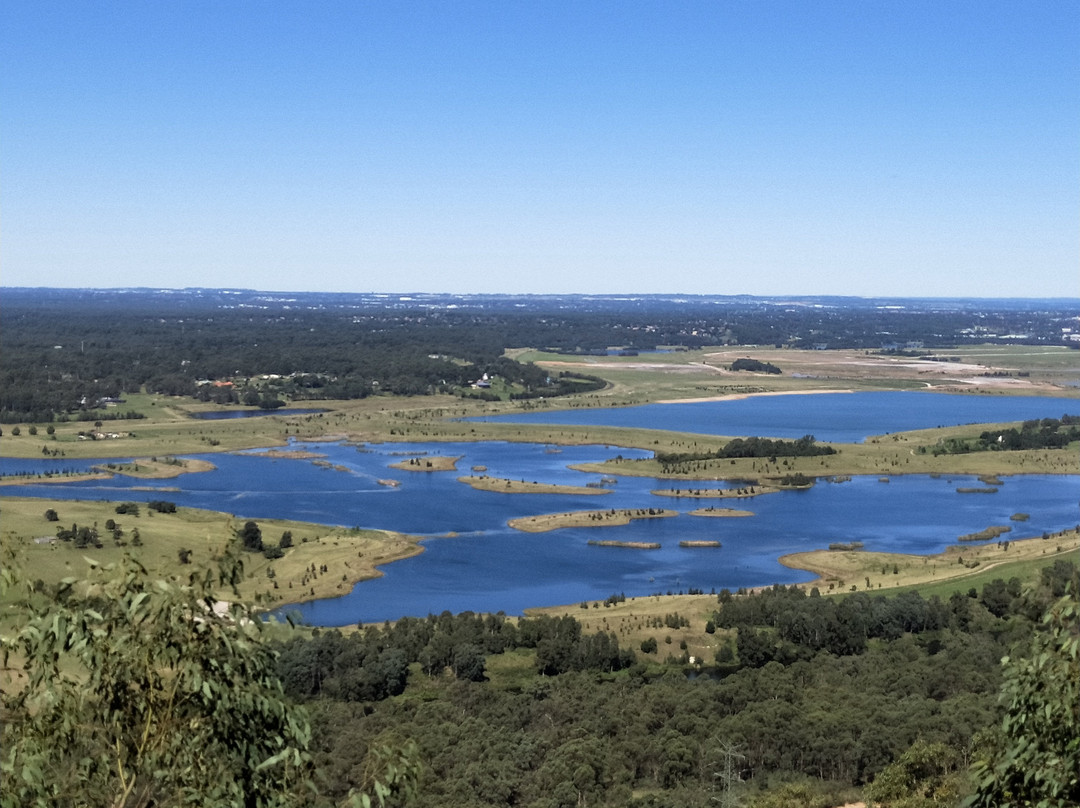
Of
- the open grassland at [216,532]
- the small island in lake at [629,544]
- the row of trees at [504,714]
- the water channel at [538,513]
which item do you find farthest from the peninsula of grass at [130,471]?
the row of trees at [504,714]

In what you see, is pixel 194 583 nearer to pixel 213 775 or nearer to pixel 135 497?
pixel 213 775

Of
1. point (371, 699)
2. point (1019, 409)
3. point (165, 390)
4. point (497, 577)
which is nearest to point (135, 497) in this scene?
point (497, 577)

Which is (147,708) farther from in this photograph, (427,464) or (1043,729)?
(427,464)

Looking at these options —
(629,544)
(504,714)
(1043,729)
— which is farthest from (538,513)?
(1043,729)

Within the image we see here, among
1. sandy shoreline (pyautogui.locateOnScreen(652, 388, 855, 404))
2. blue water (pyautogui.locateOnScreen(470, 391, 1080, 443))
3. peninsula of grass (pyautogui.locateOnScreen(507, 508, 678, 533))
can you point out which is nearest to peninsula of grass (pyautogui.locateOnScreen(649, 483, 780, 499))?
peninsula of grass (pyautogui.locateOnScreen(507, 508, 678, 533))

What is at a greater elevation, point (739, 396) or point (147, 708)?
point (147, 708)

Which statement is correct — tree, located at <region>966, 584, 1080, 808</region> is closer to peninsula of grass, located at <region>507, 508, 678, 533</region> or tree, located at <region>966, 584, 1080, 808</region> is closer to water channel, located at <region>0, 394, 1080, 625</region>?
water channel, located at <region>0, 394, 1080, 625</region>
